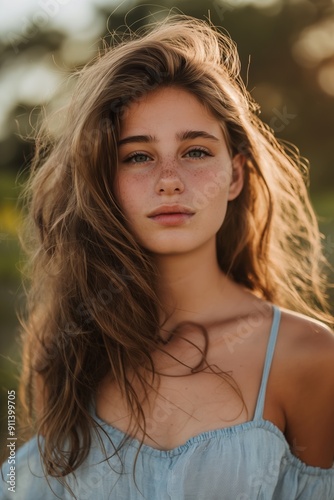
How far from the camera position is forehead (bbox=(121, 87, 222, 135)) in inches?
90.2

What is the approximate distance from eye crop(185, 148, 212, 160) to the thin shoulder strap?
1.87 ft

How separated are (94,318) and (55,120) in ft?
2.59

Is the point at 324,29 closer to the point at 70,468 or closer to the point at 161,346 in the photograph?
the point at 161,346

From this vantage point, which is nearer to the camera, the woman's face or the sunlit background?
the woman's face

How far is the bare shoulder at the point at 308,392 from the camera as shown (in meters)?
2.31

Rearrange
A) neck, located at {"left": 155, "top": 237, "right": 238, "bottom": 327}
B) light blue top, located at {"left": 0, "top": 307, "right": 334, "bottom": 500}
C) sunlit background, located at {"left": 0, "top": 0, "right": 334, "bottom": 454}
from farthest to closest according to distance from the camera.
A: 1. sunlit background, located at {"left": 0, "top": 0, "right": 334, "bottom": 454}
2. neck, located at {"left": 155, "top": 237, "right": 238, "bottom": 327}
3. light blue top, located at {"left": 0, "top": 307, "right": 334, "bottom": 500}

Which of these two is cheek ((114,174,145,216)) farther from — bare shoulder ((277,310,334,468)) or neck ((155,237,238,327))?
bare shoulder ((277,310,334,468))

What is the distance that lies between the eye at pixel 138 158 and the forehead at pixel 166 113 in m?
0.08

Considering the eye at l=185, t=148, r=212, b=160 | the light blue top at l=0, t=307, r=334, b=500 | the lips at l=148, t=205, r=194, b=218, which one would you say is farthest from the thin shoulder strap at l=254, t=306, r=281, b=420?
the eye at l=185, t=148, r=212, b=160

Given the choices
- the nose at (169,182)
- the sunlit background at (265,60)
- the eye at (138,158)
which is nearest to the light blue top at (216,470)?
the nose at (169,182)

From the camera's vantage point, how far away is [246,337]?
94.8 inches

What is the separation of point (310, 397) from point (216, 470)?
0.38 meters

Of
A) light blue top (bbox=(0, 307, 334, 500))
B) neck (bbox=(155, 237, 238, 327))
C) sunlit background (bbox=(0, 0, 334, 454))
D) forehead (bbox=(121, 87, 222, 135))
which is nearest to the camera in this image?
light blue top (bbox=(0, 307, 334, 500))

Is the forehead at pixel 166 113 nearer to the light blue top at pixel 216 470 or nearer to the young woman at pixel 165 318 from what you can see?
the young woman at pixel 165 318
